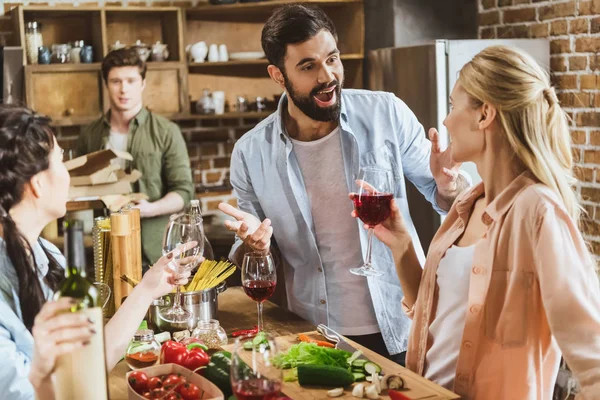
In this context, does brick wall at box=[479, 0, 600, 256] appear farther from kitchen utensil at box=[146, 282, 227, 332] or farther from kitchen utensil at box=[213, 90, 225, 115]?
kitchen utensil at box=[146, 282, 227, 332]

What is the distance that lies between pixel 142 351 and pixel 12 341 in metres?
0.39

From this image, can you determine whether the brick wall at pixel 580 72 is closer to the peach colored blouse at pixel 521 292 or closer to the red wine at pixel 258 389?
the peach colored blouse at pixel 521 292

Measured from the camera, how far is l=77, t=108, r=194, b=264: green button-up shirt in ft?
14.6

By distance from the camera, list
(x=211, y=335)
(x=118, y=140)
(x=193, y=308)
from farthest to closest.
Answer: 1. (x=118, y=140)
2. (x=193, y=308)
3. (x=211, y=335)

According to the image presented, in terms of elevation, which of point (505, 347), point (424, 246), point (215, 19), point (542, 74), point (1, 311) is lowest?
point (424, 246)

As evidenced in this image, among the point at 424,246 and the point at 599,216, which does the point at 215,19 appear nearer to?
the point at 424,246

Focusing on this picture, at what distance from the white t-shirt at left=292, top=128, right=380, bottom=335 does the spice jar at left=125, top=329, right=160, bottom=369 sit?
2.68ft

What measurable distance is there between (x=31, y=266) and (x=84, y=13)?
3.78 metres

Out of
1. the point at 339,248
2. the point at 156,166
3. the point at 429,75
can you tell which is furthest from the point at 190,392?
the point at 156,166

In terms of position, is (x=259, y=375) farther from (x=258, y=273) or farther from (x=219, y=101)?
(x=219, y=101)

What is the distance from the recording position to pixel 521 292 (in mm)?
1680

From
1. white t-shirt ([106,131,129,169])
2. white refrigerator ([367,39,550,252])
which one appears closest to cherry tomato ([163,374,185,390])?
white refrigerator ([367,39,550,252])

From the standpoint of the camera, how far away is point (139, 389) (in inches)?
63.1

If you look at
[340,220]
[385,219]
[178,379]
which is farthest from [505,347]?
[340,220]
